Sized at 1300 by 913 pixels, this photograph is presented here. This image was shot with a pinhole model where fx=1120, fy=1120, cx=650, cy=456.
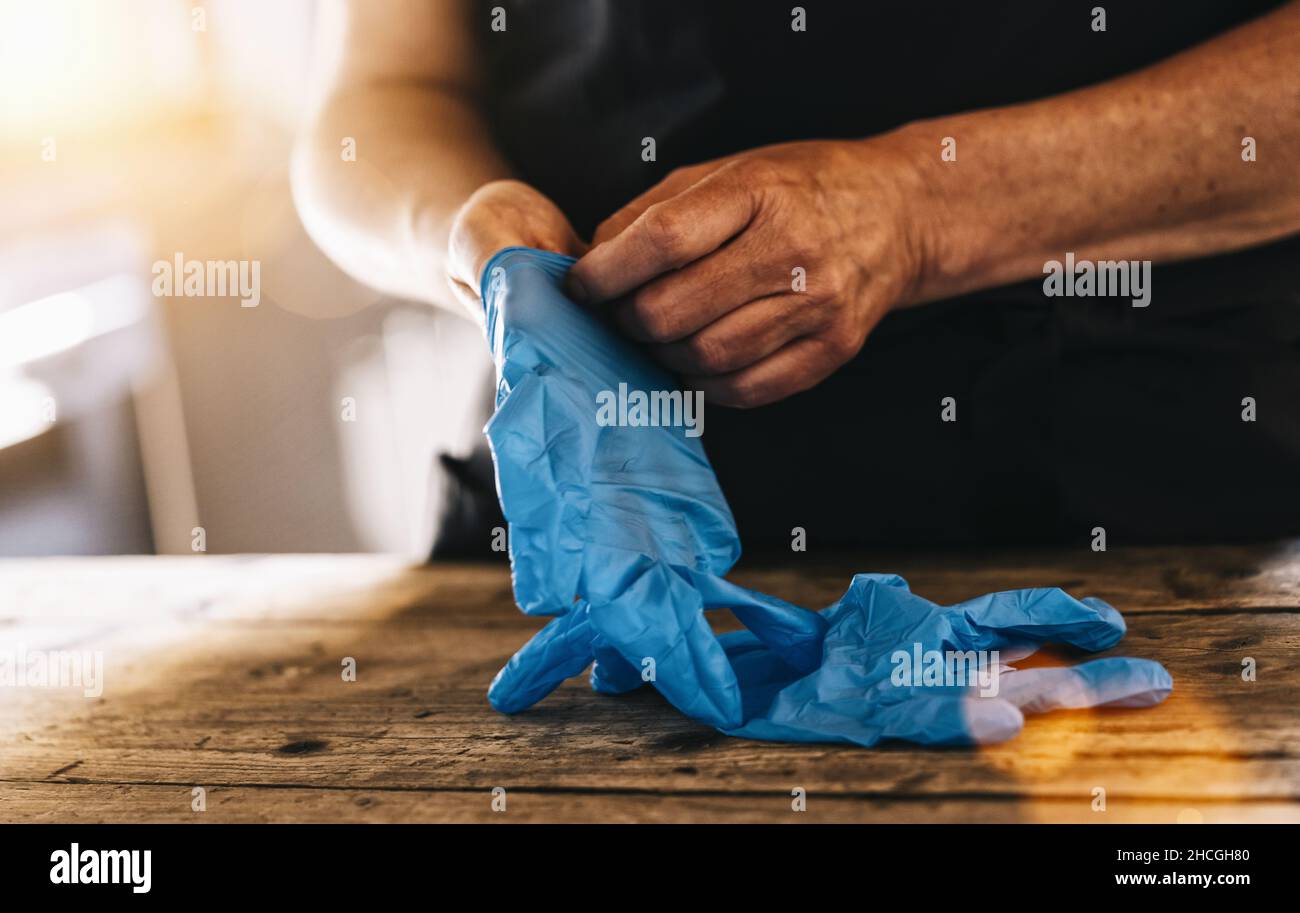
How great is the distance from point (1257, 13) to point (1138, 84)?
184 mm

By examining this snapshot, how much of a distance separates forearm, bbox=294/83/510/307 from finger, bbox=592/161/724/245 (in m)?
0.23

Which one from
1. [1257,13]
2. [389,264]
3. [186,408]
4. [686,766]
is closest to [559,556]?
[686,766]

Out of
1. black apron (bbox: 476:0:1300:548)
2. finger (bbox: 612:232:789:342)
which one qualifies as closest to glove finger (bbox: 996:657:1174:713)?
finger (bbox: 612:232:789:342)

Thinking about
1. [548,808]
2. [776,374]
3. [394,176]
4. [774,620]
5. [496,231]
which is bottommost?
[548,808]

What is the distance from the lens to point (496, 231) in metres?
0.99

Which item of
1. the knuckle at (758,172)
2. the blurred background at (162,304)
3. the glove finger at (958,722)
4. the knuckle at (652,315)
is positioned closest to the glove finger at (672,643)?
the glove finger at (958,722)

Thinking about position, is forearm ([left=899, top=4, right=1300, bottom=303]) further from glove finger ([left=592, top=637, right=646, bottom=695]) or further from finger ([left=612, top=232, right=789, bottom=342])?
glove finger ([left=592, top=637, right=646, bottom=695])

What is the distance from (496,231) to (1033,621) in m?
0.55

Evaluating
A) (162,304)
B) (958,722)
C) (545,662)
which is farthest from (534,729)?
(162,304)

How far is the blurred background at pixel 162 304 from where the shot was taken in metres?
2.89

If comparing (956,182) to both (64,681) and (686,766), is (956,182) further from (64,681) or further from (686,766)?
(64,681)

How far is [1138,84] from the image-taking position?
104 centimetres

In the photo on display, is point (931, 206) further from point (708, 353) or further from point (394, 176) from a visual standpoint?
point (394, 176)

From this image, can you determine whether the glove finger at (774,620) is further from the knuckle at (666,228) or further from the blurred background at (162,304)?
the blurred background at (162,304)
